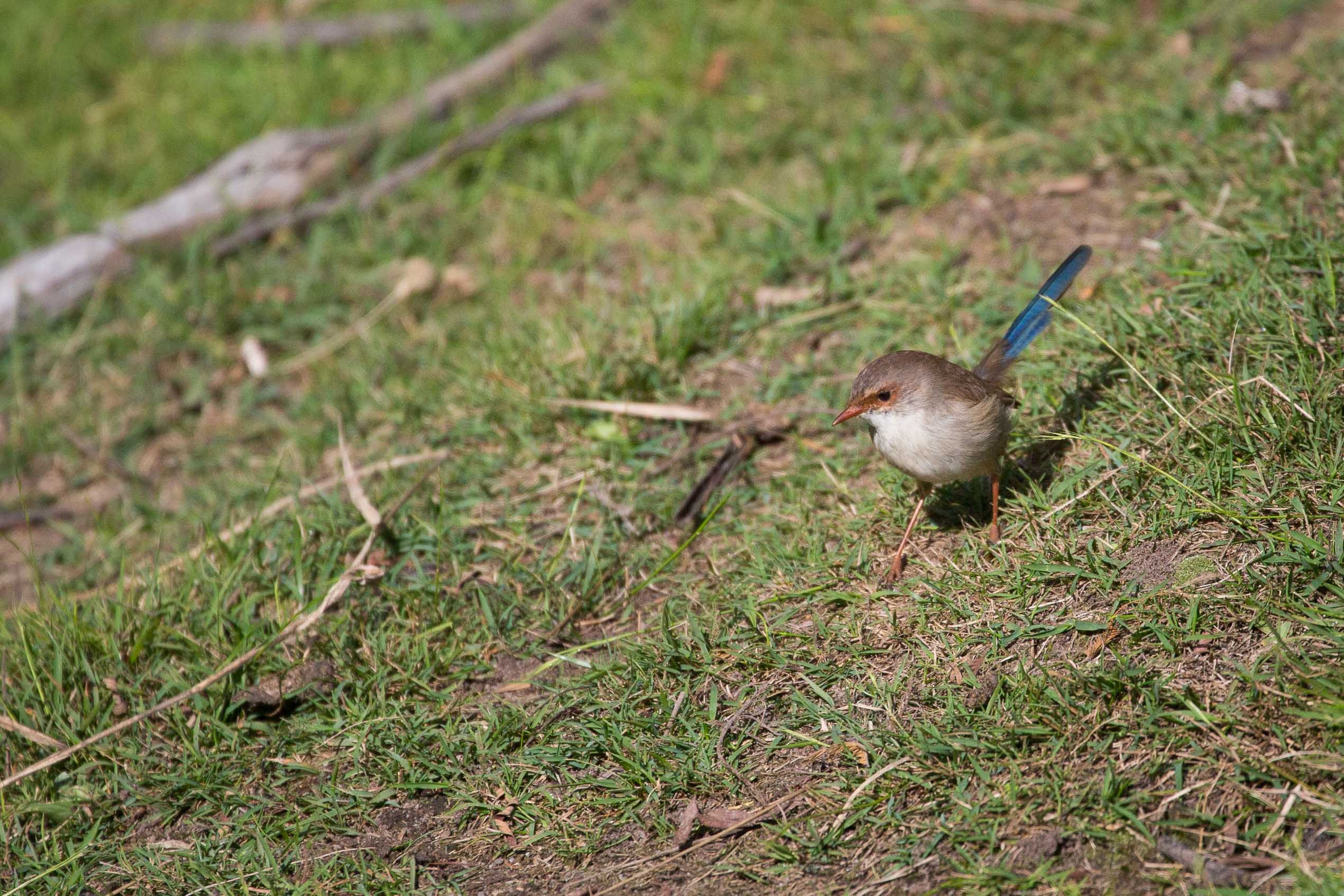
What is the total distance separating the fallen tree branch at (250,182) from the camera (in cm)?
613

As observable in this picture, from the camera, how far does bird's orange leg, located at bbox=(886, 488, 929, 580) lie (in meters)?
3.80

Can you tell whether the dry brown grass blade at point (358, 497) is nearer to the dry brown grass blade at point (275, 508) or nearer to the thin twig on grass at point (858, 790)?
the dry brown grass blade at point (275, 508)

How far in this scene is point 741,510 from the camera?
171 inches

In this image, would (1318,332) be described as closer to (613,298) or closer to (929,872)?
(929,872)

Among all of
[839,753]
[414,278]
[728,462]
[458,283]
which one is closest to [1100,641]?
[839,753]

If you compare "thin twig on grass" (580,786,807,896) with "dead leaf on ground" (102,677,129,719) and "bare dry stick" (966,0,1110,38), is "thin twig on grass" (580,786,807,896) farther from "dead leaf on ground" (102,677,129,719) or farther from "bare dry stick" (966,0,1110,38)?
"bare dry stick" (966,0,1110,38)

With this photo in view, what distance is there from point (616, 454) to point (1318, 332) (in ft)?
8.20

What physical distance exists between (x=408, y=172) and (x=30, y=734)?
373 centimetres

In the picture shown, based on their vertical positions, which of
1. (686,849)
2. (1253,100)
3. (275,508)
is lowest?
(686,849)

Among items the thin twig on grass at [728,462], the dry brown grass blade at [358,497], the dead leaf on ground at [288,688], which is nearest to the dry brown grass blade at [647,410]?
the thin twig on grass at [728,462]

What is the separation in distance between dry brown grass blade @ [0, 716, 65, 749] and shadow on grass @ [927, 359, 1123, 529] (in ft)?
9.88

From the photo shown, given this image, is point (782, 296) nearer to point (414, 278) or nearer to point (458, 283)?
point (458, 283)

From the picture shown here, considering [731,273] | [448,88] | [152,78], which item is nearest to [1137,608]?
[731,273]

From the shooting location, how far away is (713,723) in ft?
11.6
